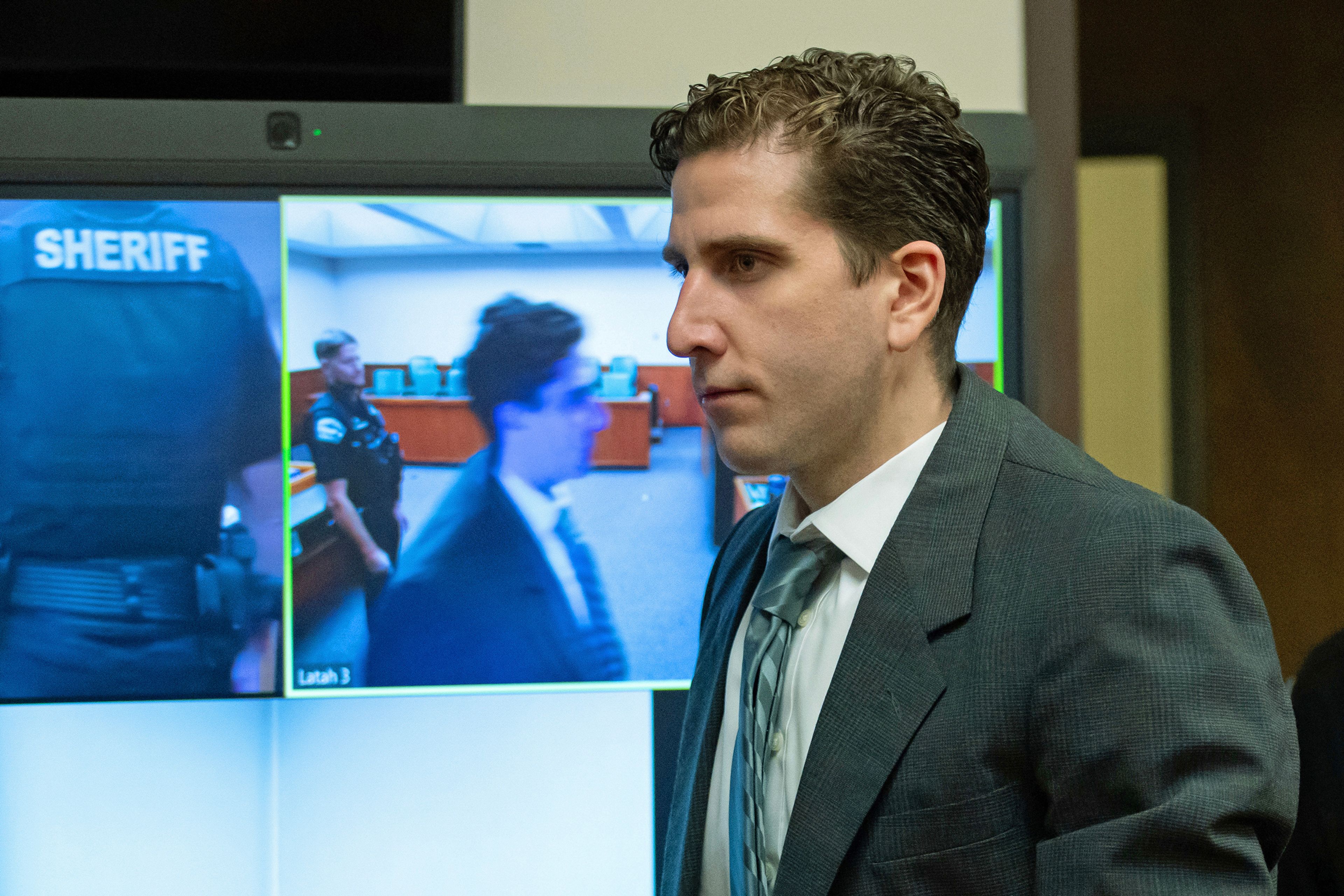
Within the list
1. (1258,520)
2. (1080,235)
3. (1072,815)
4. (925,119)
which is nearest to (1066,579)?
(1072,815)

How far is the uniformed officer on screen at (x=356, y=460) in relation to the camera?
1.36 m

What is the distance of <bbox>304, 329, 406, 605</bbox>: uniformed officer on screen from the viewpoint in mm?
1364

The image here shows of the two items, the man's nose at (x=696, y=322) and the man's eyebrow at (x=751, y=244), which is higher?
the man's eyebrow at (x=751, y=244)

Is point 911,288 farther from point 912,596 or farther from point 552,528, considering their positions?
point 552,528

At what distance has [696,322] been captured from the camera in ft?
2.82

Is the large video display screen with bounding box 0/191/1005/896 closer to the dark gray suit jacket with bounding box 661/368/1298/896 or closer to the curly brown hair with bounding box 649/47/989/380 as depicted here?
the curly brown hair with bounding box 649/47/989/380

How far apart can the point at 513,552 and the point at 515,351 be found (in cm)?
28

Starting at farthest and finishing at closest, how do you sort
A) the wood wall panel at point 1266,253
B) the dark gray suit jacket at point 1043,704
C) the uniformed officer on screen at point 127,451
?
the wood wall panel at point 1266,253 < the uniformed officer on screen at point 127,451 < the dark gray suit jacket at point 1043,704

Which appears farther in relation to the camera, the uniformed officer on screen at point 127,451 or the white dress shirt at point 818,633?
the uniformed officer on screen at point 127,451

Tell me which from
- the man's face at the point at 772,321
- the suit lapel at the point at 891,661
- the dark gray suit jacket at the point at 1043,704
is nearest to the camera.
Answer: the dark gray suit jacket at the point at 1043,704

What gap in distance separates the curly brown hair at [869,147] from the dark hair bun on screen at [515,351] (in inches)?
20.0

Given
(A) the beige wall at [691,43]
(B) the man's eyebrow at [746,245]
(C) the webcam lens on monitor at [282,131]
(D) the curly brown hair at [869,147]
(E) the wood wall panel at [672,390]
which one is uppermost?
(A) the beige wall at [691,43]

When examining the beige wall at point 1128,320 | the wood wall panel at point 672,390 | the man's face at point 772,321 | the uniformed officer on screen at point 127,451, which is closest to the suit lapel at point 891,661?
the man's face at point 772,321

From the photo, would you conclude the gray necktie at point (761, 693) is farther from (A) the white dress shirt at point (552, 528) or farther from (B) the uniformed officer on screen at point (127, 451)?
(B) the uniformed officer on screen at point (127, 451)
